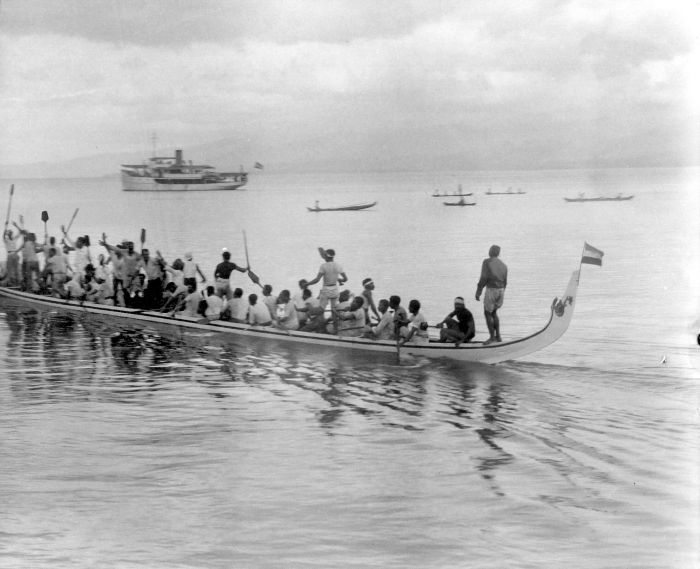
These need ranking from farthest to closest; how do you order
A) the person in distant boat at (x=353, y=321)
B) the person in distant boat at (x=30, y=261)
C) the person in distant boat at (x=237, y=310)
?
the person in distant boat at (x=30, y=261), the person in distant boat at (x=237, y=310), the person in distant boat at (x=353, y=321)

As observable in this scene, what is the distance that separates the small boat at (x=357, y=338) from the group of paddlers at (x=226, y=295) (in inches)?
7.4

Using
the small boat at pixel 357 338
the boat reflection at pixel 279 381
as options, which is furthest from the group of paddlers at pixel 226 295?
the boat reflection at pixel 279 381

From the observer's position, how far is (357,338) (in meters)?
20.6

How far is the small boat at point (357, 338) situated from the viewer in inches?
762

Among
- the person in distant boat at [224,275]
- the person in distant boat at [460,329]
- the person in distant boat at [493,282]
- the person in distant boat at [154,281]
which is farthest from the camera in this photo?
the person in distant boat at [154,281]

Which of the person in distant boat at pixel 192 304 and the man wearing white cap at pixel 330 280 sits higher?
the man wearing white cap at pixel 330 280

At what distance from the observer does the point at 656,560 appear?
1075 cm

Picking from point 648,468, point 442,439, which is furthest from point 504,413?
point 648,468

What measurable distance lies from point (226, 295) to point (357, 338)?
4864mm

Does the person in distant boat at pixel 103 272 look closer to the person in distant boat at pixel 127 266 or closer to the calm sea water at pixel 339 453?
the person in distant boat at pixel 127 266

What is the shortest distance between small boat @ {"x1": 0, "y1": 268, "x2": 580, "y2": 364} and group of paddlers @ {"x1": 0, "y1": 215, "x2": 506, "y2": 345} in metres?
0.19

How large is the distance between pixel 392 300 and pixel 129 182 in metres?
156

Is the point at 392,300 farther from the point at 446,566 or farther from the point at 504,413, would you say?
the point at 446,566

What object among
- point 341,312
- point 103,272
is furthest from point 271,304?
point 103,272
